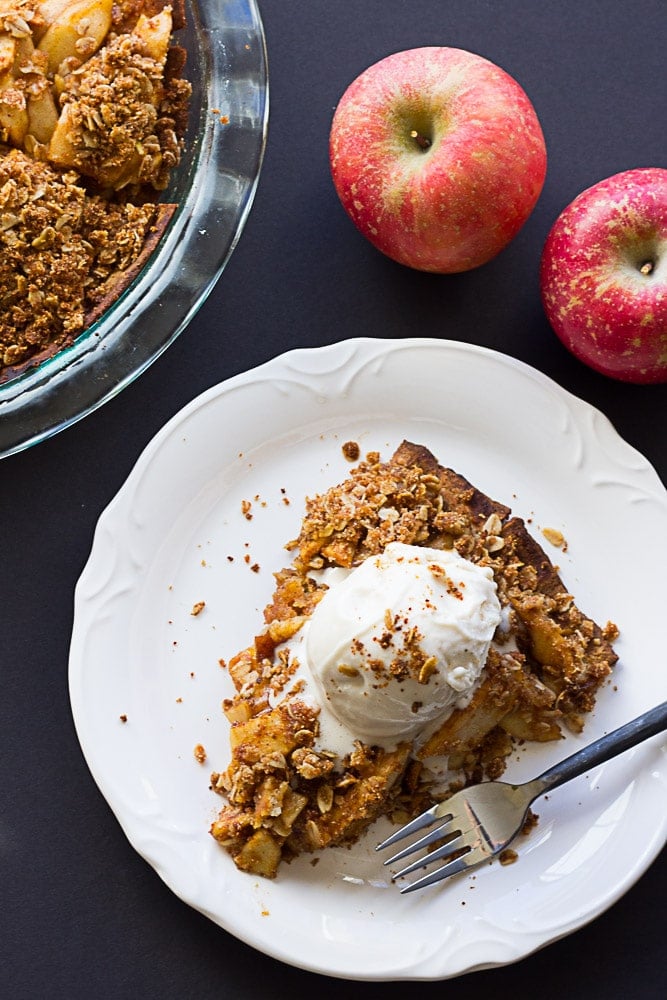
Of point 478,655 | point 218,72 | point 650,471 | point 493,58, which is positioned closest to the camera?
point 478,655

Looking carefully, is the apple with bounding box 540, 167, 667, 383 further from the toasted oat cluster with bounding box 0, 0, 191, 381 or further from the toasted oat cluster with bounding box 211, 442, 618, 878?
the toasted oat cluster with bounding box 0, 0, 191, 381

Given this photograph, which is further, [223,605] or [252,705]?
[223,605]

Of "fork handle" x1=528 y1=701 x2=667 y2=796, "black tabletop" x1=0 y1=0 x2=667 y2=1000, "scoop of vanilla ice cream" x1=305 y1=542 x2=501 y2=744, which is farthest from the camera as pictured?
"black tabletop" x1=0 y1=0 x2=667 y2=1000

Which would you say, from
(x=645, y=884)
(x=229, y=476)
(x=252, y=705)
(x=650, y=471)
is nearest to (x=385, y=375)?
(x=229, y=476)

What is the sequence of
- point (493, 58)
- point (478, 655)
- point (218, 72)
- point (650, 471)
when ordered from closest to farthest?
point (478, 655) → point (218, 72) → point (650, 471) → point (493, 58)

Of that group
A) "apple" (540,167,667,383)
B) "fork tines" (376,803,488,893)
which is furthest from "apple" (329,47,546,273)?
"fork tines" (376,803,488,893)

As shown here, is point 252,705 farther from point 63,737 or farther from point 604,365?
point 604,365

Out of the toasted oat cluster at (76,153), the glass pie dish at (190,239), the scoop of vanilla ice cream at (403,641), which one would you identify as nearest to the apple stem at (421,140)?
the glass pie dish at (190,239)

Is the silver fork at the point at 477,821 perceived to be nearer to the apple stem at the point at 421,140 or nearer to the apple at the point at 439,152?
the apple at the point at 439,152
